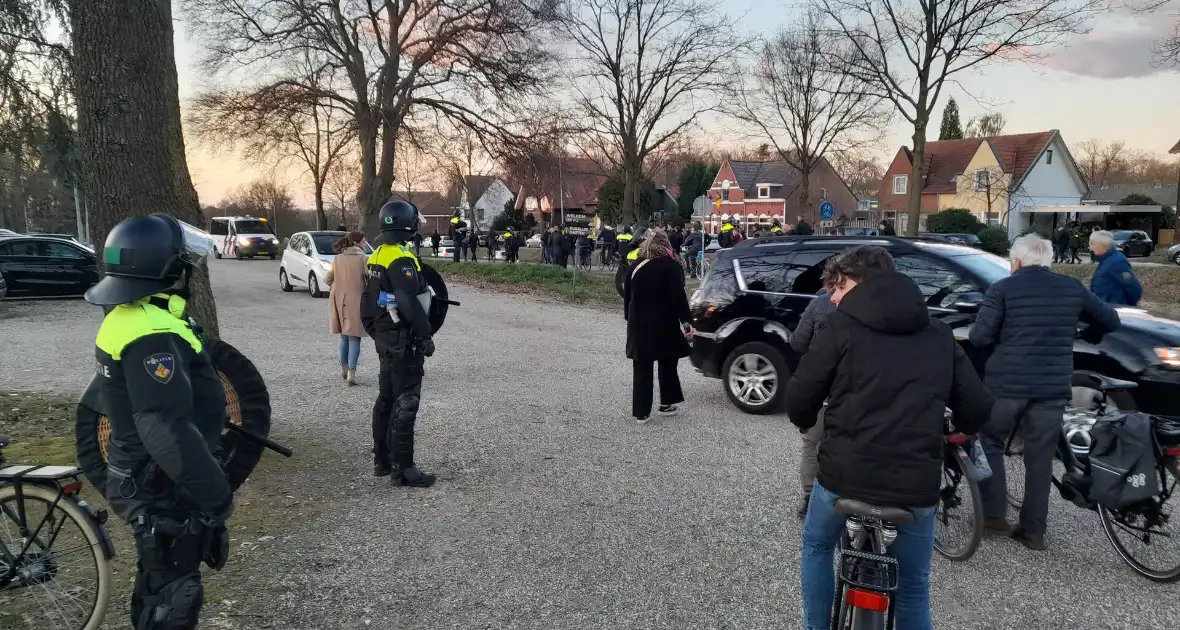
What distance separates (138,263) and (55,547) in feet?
4.50

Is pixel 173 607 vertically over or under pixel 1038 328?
under

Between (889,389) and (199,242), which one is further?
(199,242)

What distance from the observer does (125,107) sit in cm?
481

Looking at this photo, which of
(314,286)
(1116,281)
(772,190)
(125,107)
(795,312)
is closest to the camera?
(125,107)

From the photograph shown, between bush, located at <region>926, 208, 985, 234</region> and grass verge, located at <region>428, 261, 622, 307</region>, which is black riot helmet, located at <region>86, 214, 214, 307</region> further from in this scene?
bush, located at <region>926, 208, 985, 234</region>

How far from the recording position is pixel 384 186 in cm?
2525

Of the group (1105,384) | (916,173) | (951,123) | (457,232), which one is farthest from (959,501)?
(951,123)

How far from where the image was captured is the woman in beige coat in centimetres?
841

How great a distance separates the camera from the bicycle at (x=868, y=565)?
2.49m

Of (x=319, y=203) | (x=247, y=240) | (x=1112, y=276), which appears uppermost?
(x=319, y=203)

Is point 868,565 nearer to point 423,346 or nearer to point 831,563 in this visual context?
point 831,563

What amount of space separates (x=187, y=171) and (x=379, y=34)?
2178 cm

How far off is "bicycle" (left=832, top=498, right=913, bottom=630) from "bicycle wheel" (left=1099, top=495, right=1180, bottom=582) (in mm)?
1988

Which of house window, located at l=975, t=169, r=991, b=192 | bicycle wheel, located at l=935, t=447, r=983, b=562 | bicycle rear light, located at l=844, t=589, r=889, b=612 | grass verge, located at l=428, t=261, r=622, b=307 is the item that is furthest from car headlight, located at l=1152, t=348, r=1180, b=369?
house window, located at l=975, t=169, r=991, b=192
